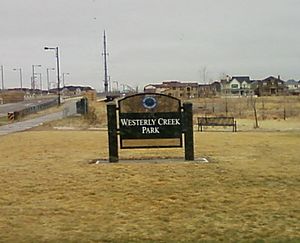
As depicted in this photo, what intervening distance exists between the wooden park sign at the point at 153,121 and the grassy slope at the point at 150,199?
3.52ft

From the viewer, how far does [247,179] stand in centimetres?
1175

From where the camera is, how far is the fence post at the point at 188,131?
50.3 feet

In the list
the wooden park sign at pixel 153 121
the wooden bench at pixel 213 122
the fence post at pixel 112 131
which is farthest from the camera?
the wooden bench at pixel 213 122

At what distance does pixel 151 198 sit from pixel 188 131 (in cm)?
595

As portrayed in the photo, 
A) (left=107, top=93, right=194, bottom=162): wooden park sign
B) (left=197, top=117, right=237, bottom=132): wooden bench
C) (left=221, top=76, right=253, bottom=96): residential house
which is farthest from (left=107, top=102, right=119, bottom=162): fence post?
(left=221, top=76, right=253, bottom=96): residential house

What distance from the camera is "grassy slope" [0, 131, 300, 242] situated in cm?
733

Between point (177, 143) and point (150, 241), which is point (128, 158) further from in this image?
point (150, 241)

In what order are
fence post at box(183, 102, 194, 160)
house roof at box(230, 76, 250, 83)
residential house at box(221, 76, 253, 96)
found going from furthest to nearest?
house roof at box(230, 76, 250, 83) < residential house at box(221, 76, 253, 96) < fence post at box(183, 102, 194, 160)

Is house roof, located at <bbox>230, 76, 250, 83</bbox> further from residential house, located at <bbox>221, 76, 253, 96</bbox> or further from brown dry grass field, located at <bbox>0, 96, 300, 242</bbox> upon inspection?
brown dry grass field, located at <bbox>0, 96, 300, 242</bbox>

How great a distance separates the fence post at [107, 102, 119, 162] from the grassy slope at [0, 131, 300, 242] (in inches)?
22.2

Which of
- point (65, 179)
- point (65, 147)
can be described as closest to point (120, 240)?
point (65, 179)

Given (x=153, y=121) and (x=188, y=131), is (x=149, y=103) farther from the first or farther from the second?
(x=188, y=131)

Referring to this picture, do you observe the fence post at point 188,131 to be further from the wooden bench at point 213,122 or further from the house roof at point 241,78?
the house roof at point 241,78

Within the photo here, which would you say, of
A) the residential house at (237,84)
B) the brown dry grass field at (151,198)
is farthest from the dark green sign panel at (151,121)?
the residential house at (237,84)
